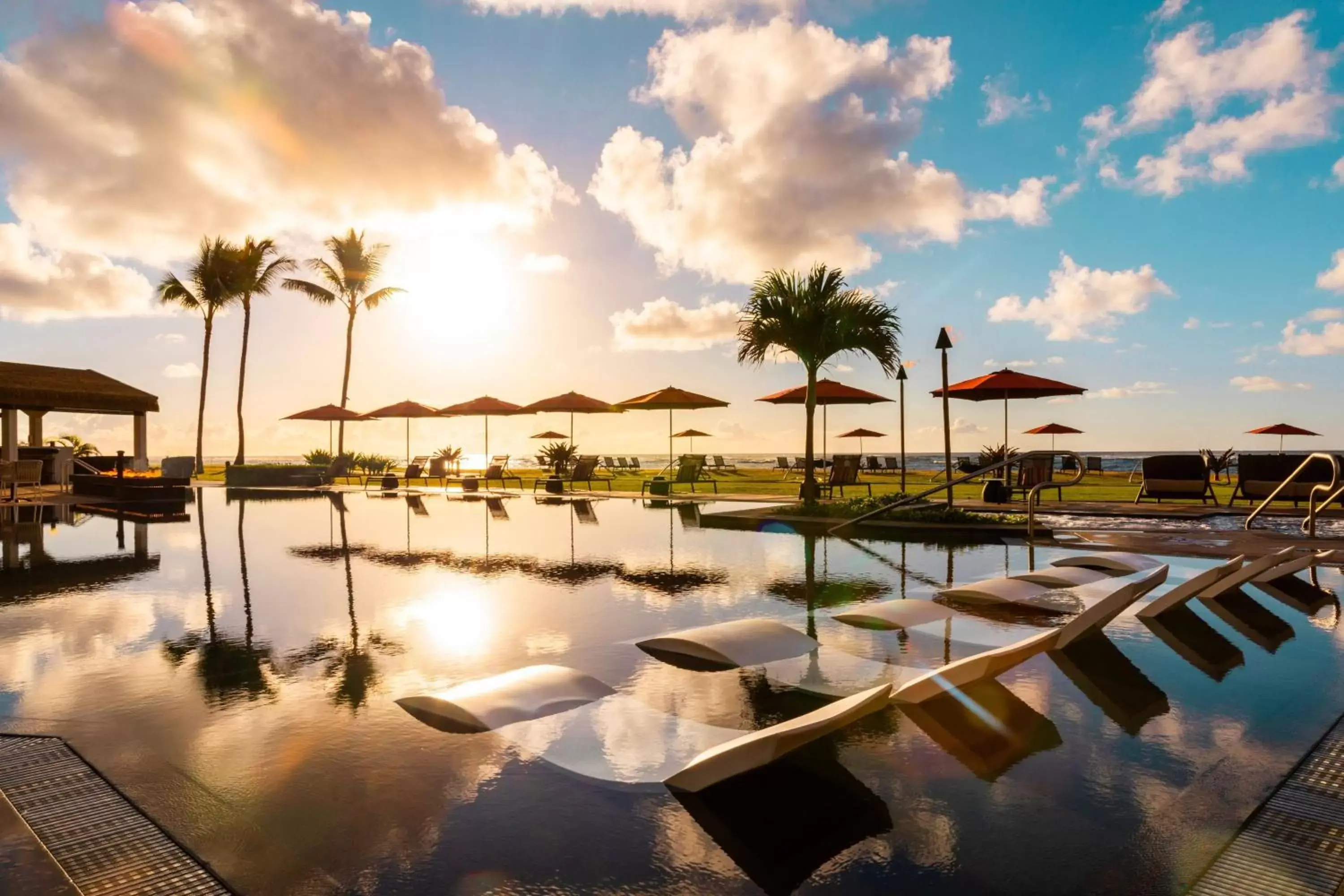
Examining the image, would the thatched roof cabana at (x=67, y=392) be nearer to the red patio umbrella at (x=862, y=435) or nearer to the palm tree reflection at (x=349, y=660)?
the palm tree reflection at (x=349, y=660)

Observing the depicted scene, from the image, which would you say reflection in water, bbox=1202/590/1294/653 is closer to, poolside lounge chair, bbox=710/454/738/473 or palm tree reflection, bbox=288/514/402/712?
palm tree reflection, bbox=288/514/402/712

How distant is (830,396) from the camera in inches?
684

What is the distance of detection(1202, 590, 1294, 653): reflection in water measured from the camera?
468 centimetres

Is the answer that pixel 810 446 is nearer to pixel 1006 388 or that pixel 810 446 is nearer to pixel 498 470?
pixel 1006 388

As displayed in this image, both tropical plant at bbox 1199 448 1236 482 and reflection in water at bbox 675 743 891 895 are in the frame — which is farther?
tropical plant at bbox 1199 448 1236 482

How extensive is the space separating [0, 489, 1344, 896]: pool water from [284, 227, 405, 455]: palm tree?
28901mm

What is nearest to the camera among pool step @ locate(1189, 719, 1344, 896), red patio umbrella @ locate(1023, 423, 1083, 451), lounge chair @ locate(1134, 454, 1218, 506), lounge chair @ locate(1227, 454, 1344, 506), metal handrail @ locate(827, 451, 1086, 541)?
pool step @ locate(1189, 719, 1344, 896)

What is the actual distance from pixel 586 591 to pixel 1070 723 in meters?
4.08

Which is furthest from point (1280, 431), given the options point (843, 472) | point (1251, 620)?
point (1251, 620)

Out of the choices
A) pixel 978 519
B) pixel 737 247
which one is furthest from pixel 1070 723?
pixel 737 247

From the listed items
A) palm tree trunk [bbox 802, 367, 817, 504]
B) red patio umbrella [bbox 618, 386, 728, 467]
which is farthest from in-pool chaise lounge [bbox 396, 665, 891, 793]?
red patio umbrella [bbox 618, 386, 728, 467]

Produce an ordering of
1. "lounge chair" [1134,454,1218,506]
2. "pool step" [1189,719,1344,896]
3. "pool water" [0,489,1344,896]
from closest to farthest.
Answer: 1. "pool step" [1189,719,1344,896]
2. "pool water" [0,489,1344,896]
3. "lounge chair" [1134,454,1218,506]

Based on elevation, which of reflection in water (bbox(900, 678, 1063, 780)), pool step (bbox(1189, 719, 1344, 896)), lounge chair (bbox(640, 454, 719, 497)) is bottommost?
reflection in water (bbox(900, 678, 1063, 780))

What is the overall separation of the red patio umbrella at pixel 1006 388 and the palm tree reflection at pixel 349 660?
13.1m
